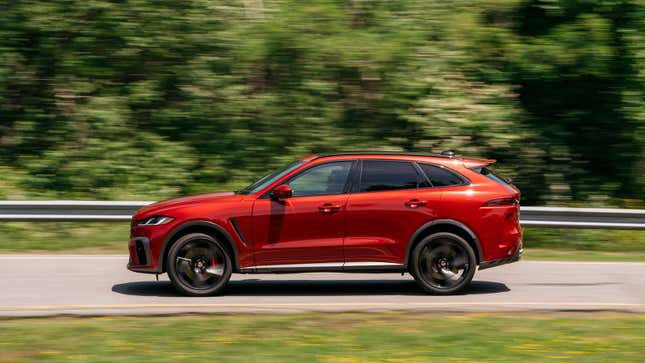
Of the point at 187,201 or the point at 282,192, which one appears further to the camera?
the point at 187,201

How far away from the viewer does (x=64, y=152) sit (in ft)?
58.9

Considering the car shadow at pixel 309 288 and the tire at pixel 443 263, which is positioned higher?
the tire at pixel 443 263

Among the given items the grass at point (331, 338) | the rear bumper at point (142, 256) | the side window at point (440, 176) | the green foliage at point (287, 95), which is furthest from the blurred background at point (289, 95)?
the grass at point (331, 338)

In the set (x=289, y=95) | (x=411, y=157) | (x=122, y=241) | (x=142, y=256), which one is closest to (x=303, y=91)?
(x=289, y=95)

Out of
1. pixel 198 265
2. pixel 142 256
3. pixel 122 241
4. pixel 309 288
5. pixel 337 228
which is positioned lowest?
pixel 309 288

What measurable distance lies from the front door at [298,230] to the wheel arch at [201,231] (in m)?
0.25

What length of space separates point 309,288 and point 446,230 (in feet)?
5.69

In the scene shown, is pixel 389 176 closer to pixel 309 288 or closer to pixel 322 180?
pixel 322 180

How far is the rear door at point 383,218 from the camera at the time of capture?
32.9 feet

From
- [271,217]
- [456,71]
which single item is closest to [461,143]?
[456,71]

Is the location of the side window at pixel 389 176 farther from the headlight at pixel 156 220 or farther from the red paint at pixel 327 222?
the headlight at pixel 156 220

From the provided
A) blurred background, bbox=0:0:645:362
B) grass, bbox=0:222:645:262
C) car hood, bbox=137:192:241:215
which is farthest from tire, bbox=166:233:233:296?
blurred background, bbox=0:0:645:362

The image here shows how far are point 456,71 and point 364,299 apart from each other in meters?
9.52

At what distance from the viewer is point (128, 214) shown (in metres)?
14.6
